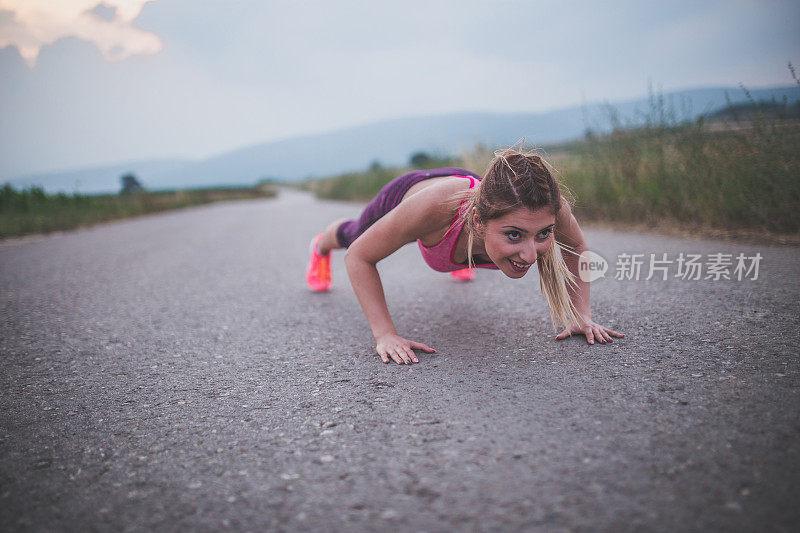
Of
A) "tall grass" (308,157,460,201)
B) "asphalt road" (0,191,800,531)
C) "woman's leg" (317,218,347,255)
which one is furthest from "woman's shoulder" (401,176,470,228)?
"tall grass" (308,157,460,201)

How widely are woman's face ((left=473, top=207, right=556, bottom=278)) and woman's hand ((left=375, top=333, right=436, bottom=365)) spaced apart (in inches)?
21.8

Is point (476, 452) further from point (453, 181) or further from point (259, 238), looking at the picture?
point (259, 238)

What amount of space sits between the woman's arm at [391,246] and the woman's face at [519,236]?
30 cm

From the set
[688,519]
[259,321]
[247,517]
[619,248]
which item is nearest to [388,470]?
[247,517]

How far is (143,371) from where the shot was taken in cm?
193

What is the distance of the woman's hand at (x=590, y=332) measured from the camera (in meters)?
1.96

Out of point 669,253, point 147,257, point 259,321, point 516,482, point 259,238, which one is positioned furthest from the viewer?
point 259,238

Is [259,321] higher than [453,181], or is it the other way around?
[453,181]

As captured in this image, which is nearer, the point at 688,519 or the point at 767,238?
the point at 688,519

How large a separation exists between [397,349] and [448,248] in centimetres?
56

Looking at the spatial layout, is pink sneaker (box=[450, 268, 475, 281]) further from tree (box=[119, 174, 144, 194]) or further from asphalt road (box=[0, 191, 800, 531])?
tree (box=[119, 174, 144, 194])

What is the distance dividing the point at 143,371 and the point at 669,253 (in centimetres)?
402

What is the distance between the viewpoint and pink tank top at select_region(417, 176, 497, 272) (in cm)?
200

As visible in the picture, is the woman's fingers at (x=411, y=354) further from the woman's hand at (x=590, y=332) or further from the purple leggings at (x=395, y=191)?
the purple leggings at (x=395, y=191)
